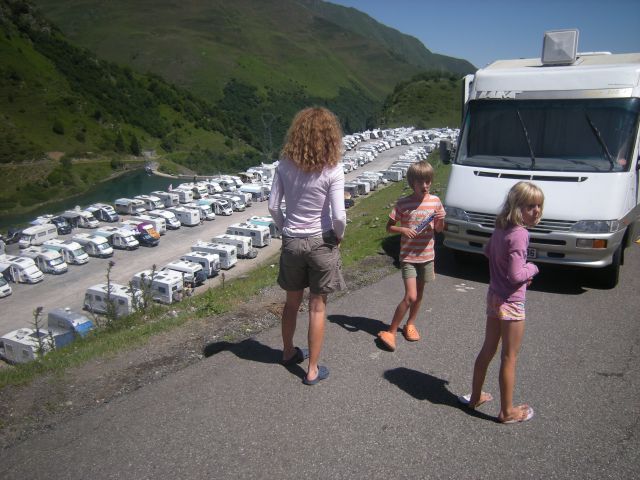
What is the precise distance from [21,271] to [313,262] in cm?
2936

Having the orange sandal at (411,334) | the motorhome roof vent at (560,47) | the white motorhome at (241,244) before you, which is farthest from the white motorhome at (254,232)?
the orange sandal at (411,334)

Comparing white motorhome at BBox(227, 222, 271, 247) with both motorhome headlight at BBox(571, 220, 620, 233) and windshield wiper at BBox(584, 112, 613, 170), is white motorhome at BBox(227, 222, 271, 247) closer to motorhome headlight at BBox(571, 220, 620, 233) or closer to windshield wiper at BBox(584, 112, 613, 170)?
windshield wiper at BBox(584, 112, 613, 170)

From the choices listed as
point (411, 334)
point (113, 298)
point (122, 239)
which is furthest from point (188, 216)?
point (411, 334)

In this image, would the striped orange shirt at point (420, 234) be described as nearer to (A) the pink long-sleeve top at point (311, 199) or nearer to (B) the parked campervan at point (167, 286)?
(A) the pink long-sleeve top at point (311, 199)

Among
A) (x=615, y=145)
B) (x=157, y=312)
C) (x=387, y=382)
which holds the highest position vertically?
(x=615, y=145)

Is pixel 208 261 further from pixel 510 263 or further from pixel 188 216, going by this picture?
pixel 510 263

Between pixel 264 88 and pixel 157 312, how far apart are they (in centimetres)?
15432

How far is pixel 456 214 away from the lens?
7.13 meters

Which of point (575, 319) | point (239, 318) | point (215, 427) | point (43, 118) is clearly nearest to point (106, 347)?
point (239, 318)

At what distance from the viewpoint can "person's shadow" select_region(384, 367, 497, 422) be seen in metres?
3.95

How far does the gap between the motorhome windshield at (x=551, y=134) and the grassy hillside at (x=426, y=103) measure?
96.2m

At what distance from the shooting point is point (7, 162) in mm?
60094

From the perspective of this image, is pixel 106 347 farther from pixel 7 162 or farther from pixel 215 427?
pixel 7 162

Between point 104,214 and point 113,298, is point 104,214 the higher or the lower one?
the lower one
